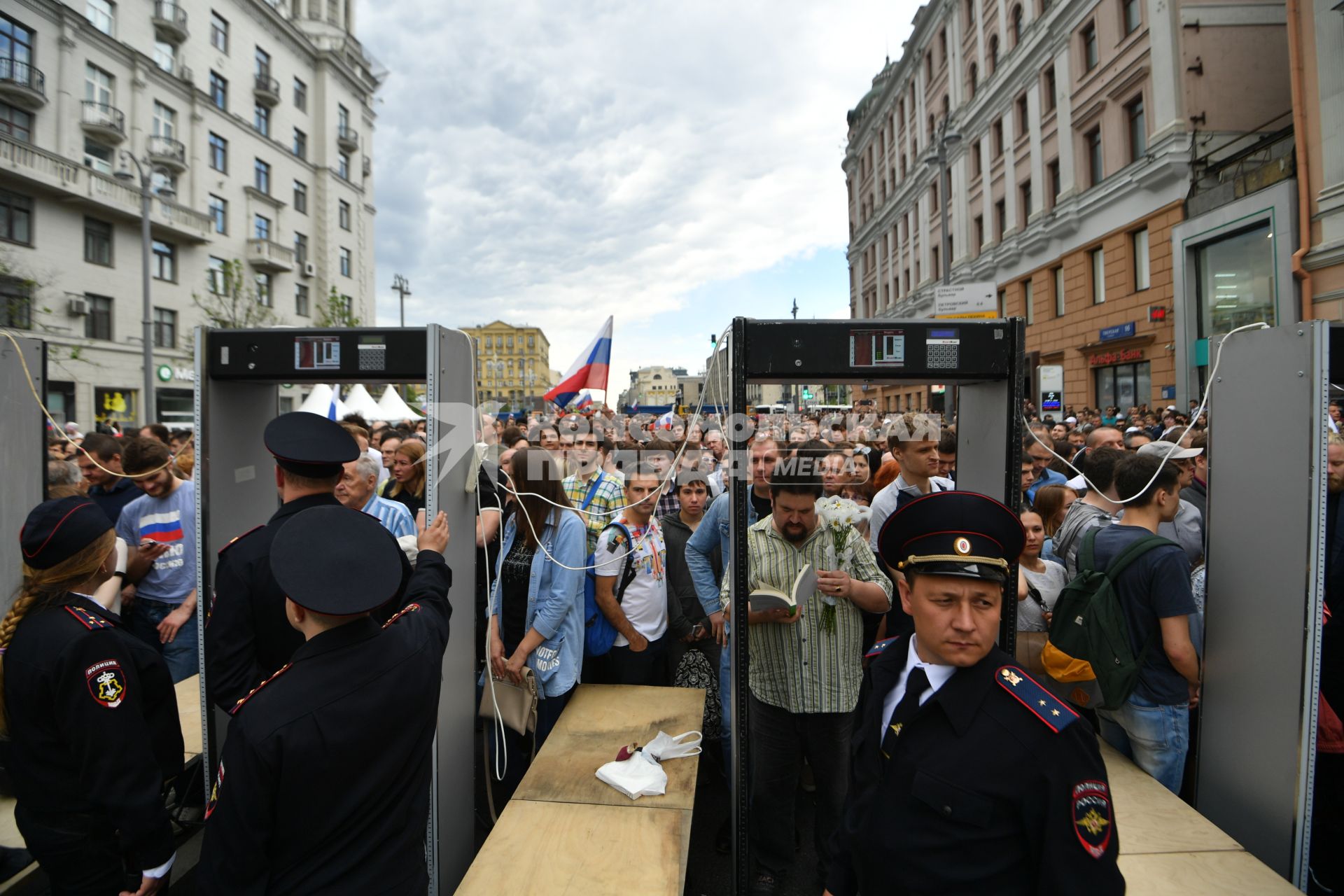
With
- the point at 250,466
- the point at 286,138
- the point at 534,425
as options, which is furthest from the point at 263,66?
the point at 250,466

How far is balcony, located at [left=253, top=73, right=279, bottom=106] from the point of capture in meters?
33.0

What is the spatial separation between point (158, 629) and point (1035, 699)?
529 cm

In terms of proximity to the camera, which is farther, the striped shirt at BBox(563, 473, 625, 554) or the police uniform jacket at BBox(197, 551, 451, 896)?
the striped shirt at BBox(563, 473, 625, 554)

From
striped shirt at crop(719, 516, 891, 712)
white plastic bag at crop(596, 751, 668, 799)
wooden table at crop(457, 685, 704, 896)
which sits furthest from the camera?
striped shirt at crop(719, 516, 891, 712)

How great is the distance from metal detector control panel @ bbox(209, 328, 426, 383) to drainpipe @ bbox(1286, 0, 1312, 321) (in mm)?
16583

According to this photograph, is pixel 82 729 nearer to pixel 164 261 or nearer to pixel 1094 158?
pixel 1094 158

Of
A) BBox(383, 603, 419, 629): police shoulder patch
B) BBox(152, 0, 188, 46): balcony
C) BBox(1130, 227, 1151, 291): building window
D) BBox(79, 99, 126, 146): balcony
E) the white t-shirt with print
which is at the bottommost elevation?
the white t-shirt with print

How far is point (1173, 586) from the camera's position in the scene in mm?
2906

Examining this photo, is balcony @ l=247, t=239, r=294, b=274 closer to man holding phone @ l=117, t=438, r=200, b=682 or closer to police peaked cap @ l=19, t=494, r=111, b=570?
man holding phone @ l=117, t=438, r=200, b=682

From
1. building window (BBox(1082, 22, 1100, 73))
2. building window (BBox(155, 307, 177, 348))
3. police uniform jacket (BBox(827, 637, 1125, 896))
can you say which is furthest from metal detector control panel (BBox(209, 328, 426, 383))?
building window (BBox(155, 307, 177, 348))

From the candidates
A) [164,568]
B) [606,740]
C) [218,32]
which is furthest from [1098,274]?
[218,32]

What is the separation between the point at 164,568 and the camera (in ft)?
15.0

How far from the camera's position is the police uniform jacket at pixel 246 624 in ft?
7.97

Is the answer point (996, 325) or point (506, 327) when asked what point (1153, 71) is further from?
point (506, 327)
